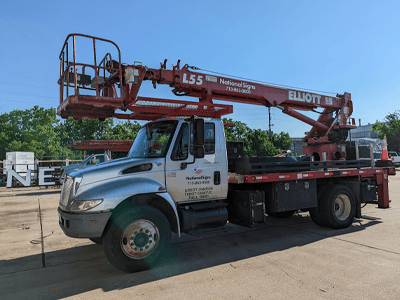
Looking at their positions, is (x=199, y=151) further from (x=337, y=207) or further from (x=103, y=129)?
(x=103, y=129)

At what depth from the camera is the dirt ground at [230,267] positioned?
3.71m

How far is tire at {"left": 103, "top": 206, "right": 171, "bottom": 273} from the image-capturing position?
169 inches

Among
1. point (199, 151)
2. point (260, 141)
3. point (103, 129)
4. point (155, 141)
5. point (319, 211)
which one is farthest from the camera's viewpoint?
point (260, 141)

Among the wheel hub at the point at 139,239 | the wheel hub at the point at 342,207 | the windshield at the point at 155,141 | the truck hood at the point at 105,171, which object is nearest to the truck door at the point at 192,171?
the windshield at the point at 155,141

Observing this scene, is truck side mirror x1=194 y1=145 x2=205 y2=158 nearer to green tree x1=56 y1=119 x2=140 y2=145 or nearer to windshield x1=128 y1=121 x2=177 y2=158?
windshield x1=128 y1=121 x2=177 y2=158

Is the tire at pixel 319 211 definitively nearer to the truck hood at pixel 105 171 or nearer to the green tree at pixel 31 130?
the truck hood at pixel 105 171

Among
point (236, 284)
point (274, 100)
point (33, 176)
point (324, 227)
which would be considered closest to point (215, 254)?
point (236, 284)

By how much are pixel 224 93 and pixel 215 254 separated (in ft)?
17.9

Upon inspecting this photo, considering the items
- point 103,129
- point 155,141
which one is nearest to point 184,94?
point 155,141

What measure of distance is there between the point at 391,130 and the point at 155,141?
47961 millimetres

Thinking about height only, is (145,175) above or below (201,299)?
above

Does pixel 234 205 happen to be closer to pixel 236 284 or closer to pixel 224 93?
pixel 236 284

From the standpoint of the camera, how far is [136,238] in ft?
14.6

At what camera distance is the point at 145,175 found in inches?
186
